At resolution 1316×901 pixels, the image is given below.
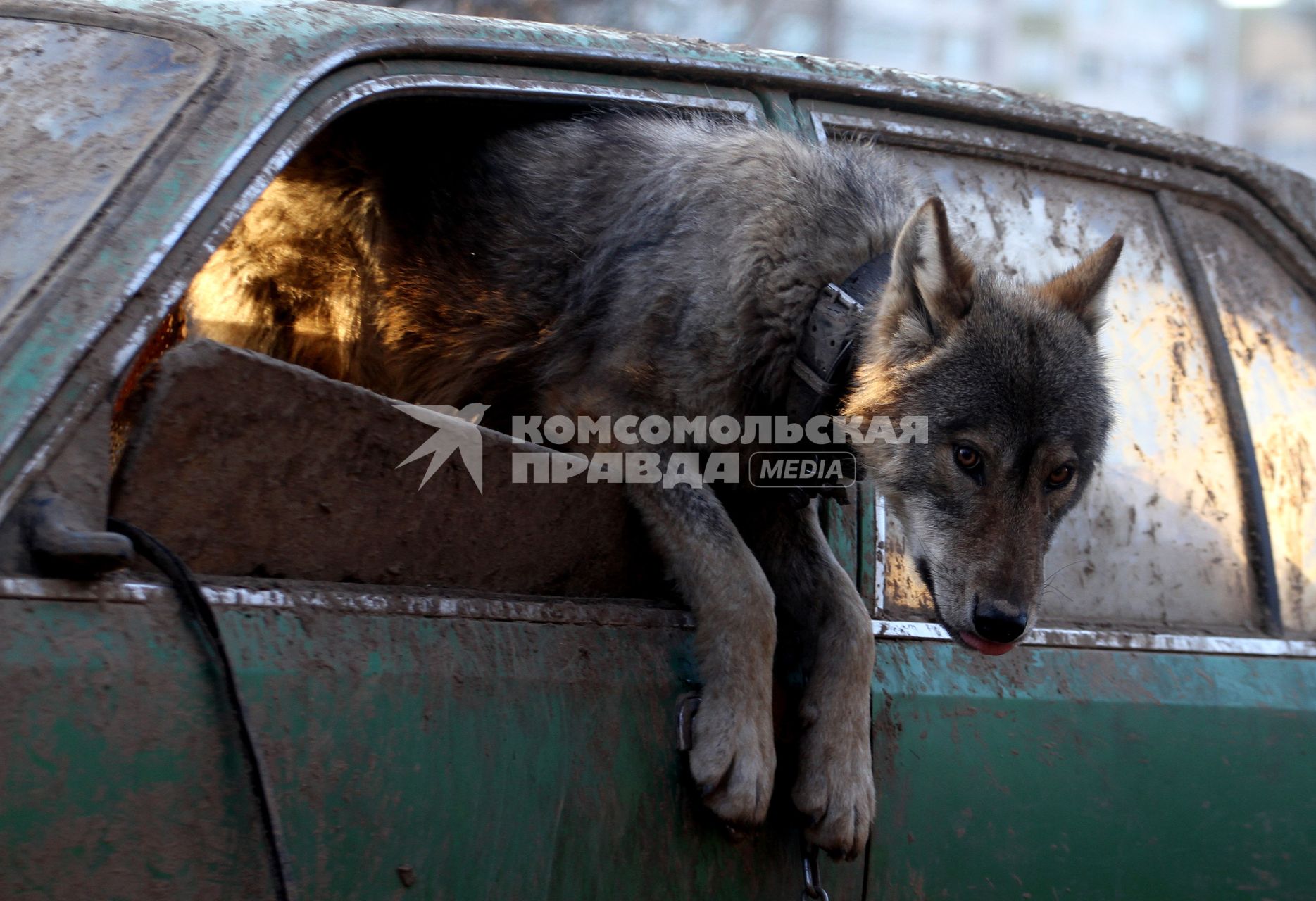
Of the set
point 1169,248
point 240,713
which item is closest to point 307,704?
point 240,713

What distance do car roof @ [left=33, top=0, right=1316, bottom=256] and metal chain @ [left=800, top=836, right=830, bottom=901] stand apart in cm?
178

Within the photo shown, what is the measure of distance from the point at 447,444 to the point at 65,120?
33.3 inches

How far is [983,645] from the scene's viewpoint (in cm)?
286

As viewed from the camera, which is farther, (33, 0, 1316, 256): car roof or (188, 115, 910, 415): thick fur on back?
(188, 115, 910, 415): thick fur on back

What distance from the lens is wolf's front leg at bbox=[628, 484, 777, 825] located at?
2541 mm

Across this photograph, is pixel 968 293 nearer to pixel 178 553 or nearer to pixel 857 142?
pixel 857 142

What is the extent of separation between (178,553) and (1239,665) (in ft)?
8.21

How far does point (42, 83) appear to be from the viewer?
2373mm

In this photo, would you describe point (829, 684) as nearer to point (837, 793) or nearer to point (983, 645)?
point (837, 793)

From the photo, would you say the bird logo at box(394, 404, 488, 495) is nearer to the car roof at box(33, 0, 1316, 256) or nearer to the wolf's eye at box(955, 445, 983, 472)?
the car roof at box(33, 0, 1316, 256)

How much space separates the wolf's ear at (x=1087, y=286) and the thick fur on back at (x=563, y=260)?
0.44m

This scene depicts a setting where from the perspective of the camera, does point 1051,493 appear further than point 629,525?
Yes

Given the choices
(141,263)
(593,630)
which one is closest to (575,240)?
(593,630)

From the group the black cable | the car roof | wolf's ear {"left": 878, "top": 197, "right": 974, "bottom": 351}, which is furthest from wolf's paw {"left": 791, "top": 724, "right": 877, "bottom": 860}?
the car roof
